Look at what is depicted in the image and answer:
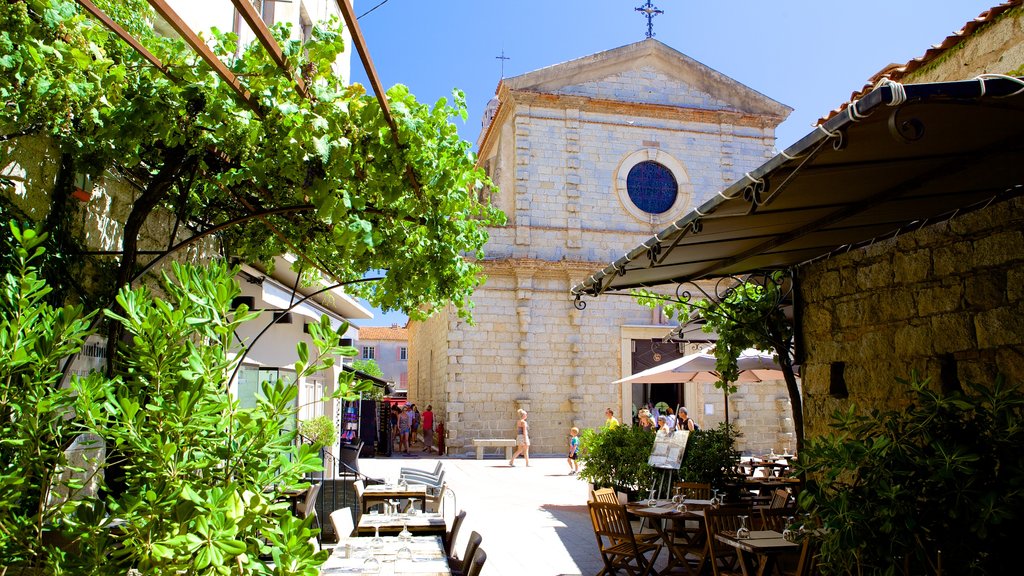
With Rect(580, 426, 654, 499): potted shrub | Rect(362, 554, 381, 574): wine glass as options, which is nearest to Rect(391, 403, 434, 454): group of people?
Rect(580, 426, 654, 499): potted shrub

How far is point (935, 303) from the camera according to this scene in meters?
4.38

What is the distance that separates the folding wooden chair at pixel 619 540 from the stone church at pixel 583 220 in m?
12.2

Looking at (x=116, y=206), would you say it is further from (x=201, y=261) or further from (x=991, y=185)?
(x=991, y=185)

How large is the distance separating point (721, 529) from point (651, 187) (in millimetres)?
15878

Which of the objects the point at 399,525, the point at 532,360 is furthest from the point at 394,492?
the point at 532,360

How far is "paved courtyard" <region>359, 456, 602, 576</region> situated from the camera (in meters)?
6.80

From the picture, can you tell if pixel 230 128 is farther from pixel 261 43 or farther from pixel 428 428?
pixel 428 428

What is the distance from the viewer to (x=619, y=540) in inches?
236

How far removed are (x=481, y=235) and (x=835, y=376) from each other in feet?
9.86

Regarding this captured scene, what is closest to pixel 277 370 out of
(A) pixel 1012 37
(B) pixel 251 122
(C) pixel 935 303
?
(B) pixel 251 122

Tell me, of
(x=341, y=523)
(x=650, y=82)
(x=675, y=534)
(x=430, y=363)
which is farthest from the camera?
(x=430, y=363)

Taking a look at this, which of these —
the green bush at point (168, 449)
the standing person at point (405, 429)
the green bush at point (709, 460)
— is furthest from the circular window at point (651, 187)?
the green bush at point (168, 449)

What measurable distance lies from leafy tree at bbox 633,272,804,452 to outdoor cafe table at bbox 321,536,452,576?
3346 millimetres

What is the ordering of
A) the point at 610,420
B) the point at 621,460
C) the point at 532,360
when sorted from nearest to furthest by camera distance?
the point at 621,460 → the point at 610,420 → the point at 532,360
